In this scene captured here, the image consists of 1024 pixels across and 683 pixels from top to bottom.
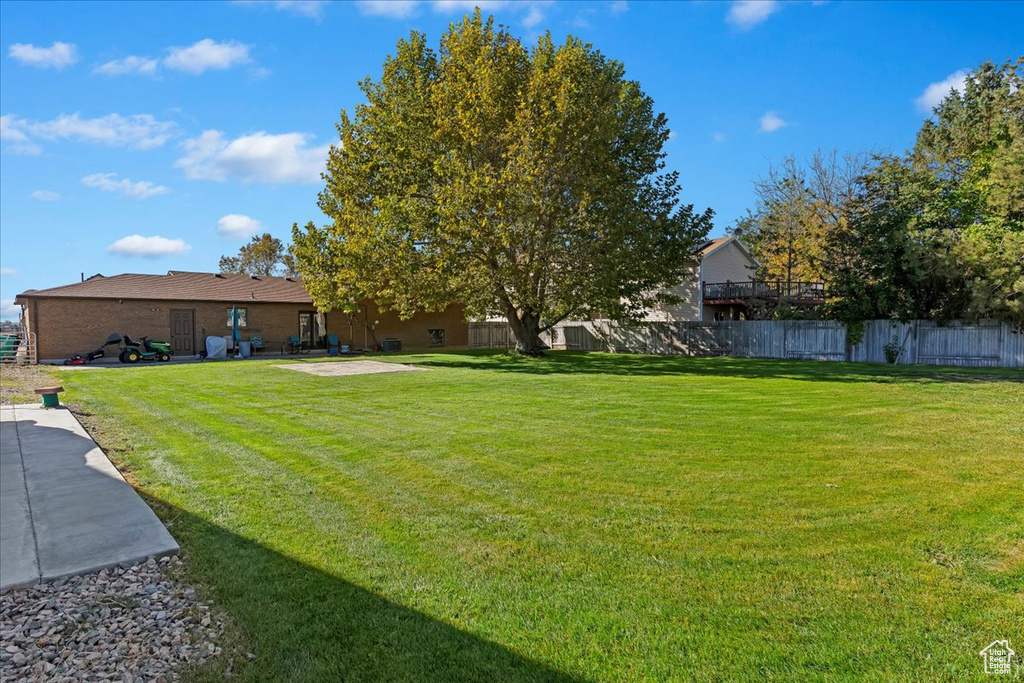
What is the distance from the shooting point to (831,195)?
27703mm

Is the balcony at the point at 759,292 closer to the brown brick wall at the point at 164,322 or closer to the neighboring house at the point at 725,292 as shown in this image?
the neighboring house at the point at 725,292

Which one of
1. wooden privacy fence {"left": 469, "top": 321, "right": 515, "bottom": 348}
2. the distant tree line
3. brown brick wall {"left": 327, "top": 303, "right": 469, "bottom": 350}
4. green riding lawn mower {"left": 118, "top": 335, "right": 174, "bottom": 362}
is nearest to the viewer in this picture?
the distant tree line

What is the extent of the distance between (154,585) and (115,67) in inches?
465

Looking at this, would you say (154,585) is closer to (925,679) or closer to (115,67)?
(925,679)

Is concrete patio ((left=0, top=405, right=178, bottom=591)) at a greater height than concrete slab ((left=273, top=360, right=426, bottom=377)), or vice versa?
concrete slab ((left=273, top=360, right=426, bottom=377))

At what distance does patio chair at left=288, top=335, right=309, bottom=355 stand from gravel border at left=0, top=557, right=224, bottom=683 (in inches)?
991

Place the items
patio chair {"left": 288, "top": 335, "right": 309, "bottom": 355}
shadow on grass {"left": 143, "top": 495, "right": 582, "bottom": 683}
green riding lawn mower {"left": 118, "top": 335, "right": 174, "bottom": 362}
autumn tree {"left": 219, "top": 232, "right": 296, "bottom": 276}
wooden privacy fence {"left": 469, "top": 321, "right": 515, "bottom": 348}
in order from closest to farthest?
1. shadow on grass {"left": 143, "top": 495, "right": 582, "bottom": 683}
2. green riding lawn mower {"left": 118, "top": 335, "right": 174, "bottom": 362}
3. patio chair {"left": 288, "top": 335, "right": 309, "bottom": 355}
4. wooden privacy fence {"left": 469, "top": 321, "right": 515, "bottom": 348}
5. autumn tree {"left": 219, "top": 232, "right": 296, "bottom": 276}

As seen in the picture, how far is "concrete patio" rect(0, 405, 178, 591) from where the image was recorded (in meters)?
3.72

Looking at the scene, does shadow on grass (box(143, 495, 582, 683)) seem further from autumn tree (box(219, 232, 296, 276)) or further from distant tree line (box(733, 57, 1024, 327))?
autumn tree (box(219, 232, 296, 276))

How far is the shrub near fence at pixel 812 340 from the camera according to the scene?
60.3 ft

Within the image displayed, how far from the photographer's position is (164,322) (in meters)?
24.7

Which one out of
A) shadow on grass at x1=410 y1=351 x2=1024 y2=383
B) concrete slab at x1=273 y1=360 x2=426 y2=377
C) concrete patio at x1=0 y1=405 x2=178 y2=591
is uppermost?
concrete slab at x1=273 y1=360 x2=426 y2=377

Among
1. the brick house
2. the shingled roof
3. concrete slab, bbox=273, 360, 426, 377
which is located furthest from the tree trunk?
the shingled roof

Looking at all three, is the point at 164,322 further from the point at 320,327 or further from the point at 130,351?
the point at 320,327
